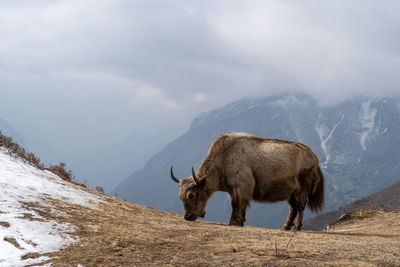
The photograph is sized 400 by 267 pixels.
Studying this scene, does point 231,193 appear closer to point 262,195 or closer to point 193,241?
point 262,195

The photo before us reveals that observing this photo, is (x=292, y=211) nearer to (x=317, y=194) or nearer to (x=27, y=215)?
(x=317, y=194)

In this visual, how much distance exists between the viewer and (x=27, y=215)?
23.5 feet

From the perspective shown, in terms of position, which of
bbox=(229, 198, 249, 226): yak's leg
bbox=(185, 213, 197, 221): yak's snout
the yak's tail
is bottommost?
bbox=(185, 213, 197, 221): yak's snout

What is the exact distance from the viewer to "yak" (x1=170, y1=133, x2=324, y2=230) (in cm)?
1188

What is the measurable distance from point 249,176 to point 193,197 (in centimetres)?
197

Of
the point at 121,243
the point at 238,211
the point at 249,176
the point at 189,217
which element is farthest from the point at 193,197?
the point at 121,243

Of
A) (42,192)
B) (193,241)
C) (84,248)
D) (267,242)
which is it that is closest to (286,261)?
(267,242)

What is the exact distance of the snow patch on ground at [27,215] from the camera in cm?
583

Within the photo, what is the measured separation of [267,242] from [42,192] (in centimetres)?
550

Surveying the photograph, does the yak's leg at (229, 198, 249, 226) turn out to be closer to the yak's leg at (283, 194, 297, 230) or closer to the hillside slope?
the yak's leg at (283, 194, 297, 230)

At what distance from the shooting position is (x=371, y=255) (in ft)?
21.3

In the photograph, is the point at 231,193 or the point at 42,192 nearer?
the point at 42,192

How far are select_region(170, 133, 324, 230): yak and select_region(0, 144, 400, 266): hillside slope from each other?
10.5ft

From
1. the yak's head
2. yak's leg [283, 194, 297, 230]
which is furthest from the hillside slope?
yak's leg [283, 194, 297, 230]
